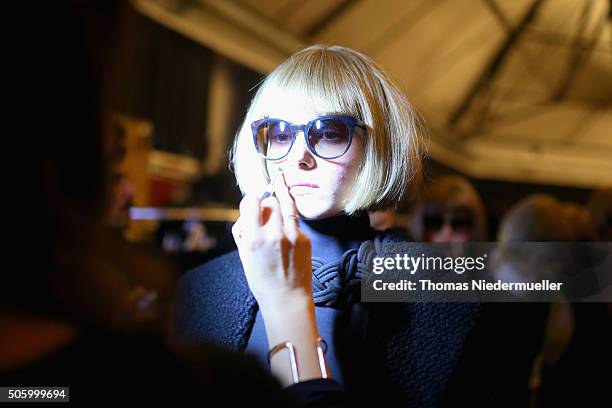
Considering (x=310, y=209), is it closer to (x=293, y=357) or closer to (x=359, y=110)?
(x=359, y=110)

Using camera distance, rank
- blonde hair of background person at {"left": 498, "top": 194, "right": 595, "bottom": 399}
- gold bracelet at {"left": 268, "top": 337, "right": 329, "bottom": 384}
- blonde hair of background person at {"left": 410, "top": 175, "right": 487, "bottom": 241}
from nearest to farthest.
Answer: gold bracelet at {"left": 268, "top": 337, "right": 329, "bottom": 384}, blonde hair of background person at {"left": 498, "top": 194, "right": 595, "bottom": 399}, blonde hair of background person at {"left": 410, "top": 175, "right": 487, "bottom": 241}

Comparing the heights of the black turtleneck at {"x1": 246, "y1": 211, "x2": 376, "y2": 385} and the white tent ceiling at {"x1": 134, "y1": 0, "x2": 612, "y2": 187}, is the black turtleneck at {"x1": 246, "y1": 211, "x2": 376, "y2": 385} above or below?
below

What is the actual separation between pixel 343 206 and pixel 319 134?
147 millimetres

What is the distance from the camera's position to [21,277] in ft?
1.61

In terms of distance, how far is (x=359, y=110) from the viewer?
100 centimetres

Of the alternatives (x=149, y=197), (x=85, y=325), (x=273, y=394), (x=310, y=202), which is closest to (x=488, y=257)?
(x=310, y=202)

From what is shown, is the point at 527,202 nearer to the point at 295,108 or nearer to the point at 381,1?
the point at 295,108

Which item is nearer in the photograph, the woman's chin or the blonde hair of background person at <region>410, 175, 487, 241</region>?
the woman's chin

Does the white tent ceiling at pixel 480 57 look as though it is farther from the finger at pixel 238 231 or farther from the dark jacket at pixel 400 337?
the finger at pixel 238 231

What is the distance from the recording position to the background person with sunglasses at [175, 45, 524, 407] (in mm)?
979

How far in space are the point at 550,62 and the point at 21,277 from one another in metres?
8.78

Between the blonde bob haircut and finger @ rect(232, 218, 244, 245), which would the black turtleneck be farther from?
finger @ rect(232, 218, 244, 245)

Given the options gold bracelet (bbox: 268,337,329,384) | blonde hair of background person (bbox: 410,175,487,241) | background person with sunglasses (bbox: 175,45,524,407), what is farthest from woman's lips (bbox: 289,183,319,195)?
blonde hair of background person (bbox: 410,175,487,241)

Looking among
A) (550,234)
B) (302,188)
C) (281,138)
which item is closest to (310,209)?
(302,188)
